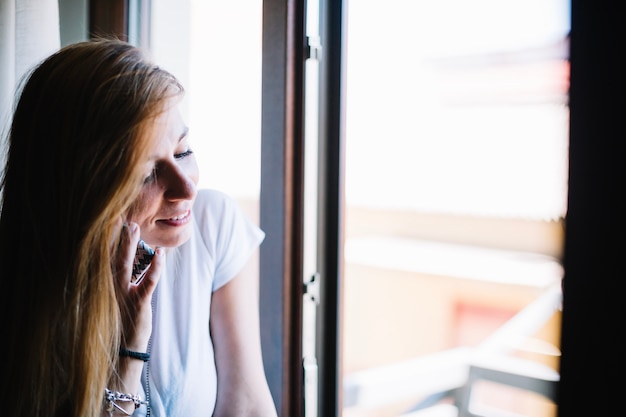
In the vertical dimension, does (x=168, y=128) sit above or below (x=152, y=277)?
above

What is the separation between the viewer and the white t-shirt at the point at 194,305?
83 cm

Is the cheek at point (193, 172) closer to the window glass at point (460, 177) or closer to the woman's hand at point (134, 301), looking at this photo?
the woman's hand at point (134, 301)

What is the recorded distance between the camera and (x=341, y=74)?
0.91 meters

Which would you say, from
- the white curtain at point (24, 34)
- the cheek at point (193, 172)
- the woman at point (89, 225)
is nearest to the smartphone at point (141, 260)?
the woman at point (89, 225)

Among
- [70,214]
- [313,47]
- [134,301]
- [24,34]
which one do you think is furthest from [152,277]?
[24,34]

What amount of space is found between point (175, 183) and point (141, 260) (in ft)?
0.60

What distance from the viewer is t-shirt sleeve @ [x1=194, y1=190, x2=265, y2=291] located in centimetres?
90

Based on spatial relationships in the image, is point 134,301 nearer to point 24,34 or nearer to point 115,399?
point 115,399

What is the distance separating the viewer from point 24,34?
1.19m

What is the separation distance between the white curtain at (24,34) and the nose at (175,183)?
0.68 meters

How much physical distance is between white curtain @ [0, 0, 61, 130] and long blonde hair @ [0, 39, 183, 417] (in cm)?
54

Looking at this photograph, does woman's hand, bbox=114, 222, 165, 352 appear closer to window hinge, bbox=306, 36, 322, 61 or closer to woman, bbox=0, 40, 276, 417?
woman, bbox=0, 40, 276, 417

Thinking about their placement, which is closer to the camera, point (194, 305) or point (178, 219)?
point (178, 219)

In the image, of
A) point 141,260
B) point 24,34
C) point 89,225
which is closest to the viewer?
point 89,225
